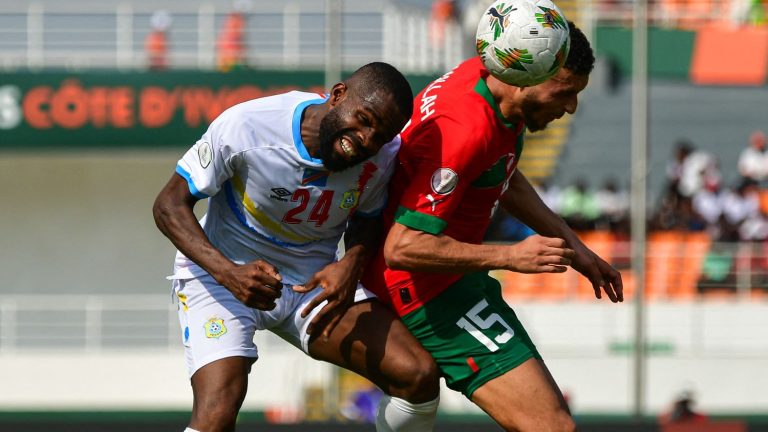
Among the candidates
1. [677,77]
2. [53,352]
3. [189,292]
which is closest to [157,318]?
[53,352]

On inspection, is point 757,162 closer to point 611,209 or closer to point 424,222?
point 611,209

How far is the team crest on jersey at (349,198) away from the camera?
4.91m

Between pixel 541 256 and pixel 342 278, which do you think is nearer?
pixel 541 256

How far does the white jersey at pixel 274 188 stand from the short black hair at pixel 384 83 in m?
0.33

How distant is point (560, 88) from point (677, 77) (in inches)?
603

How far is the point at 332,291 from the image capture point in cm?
473

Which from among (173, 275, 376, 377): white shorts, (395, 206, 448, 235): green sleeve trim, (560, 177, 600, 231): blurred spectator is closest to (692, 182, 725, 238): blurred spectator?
(560, 177, 600, 231): blurred spectator

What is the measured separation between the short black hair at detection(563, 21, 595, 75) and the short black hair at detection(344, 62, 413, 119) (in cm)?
64

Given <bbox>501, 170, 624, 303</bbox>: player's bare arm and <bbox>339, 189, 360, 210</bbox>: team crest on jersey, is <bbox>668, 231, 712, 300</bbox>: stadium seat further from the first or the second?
<bbox>339, 189, 360, 210</bbox>: team crest on jersey

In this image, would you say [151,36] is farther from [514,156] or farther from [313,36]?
[514,156]

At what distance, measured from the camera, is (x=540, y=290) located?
15.0 meters

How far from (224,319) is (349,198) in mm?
666

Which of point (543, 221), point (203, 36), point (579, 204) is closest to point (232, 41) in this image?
point (203, 36)

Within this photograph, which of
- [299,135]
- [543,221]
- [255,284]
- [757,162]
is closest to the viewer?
[255,284]
